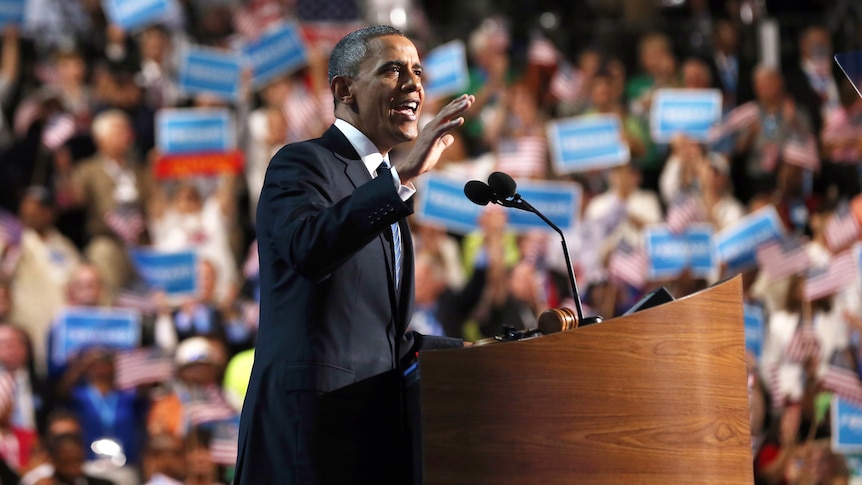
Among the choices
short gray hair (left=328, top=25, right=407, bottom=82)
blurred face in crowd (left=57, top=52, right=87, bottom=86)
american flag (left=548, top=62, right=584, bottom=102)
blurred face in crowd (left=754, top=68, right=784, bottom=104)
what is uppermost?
short gray hair (left=328, top=25, right=407, bottom=82)

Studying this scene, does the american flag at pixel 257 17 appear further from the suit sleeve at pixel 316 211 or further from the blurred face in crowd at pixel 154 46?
the suit sleeve at pixel 316 211

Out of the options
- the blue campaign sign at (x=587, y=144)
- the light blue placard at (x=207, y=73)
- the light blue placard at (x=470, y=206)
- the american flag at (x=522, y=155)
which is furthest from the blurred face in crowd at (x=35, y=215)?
the blue campaign sign at (x=587, y=144)

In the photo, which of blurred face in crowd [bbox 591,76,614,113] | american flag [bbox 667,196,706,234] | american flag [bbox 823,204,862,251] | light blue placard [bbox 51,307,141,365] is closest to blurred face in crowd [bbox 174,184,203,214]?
light blue placard [bbox 51,307,141,365]

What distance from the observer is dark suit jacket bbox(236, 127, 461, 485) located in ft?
8.54

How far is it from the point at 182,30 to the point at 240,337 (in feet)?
8.11

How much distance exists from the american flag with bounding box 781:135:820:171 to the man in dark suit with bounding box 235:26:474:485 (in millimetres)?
5639

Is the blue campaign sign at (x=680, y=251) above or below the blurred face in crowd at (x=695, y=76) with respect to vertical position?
below

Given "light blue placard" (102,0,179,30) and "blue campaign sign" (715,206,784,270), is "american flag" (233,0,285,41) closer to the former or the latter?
"light blue placard" (102,0,179,30)

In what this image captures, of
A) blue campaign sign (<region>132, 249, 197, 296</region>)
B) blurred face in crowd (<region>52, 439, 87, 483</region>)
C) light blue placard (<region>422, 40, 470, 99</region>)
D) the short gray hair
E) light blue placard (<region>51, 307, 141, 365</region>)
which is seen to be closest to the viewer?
the short gray hair

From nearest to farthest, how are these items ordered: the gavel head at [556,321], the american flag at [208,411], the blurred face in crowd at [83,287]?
the gavel head at [556,321] < the american flag at [208,411] < the blurred face in crowd at [83,287]

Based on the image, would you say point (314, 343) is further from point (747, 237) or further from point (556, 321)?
point (747, 237)

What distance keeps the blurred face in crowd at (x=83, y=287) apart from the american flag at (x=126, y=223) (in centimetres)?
40

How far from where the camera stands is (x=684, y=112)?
823 centimetres

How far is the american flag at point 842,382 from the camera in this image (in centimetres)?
693
